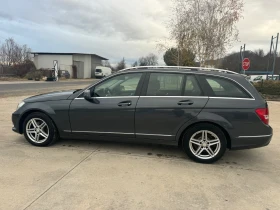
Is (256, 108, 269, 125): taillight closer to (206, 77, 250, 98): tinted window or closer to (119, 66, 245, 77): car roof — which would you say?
(206, 77, 250, 98): tinted window

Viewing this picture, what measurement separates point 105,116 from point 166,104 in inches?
43.5

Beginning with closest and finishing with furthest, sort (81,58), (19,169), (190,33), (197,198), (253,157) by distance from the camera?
1. (197,198)
2. (19,169)
3. (253,157)
4. (190,33)
5. (81,58)

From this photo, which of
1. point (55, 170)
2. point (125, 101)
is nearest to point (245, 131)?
point (125, 101)

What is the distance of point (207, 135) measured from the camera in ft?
12.9

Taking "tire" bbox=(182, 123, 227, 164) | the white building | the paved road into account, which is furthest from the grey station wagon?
the white building

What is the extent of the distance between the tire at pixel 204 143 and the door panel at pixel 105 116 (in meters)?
1.01

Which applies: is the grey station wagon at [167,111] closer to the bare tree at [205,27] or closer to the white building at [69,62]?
the bare tree at [205,27]

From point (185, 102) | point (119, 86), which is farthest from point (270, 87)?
point (119, 86)

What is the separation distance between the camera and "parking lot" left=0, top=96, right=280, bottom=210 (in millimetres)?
2783

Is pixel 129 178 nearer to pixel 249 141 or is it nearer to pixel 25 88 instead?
pixel 249 141

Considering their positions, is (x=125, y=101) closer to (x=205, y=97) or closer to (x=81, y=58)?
(x=205, y=97)

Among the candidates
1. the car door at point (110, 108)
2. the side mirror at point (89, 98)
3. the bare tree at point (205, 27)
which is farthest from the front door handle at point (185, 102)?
the bare tree at point (205, 27)

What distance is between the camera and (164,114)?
3.92 meters

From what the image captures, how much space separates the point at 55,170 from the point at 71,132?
3.23ft
